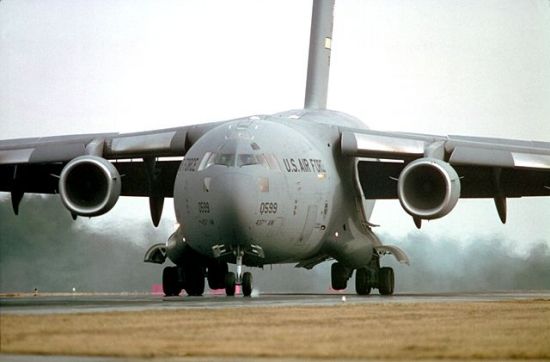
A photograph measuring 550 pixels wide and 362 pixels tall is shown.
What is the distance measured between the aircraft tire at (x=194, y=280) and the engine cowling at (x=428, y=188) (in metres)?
5.33

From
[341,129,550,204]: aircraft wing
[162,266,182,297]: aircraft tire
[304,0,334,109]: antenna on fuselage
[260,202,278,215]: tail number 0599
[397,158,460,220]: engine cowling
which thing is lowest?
[162,266,182,297]: aircraft tire

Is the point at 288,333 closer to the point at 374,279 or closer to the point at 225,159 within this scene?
the point at 225,159

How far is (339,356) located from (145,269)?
22386 mm

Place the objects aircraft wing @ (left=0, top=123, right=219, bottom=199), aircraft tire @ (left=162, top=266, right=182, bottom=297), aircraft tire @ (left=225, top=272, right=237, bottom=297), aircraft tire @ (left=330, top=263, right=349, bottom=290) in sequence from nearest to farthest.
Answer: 1. aircraft tire @ (left=225, top=272, right=237, bottom=297)
2. aircraft wing @ (left=0, top=123, right=219, bottom=199)
3. aircraft tire @ (left=162, top=266, right=182, bottom=297)
4. aircraft tire @ (left=330, top=263, right=349, bottom=290)

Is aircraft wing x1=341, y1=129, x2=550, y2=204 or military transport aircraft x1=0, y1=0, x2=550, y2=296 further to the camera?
aircraft wing x1=341, y1=129, x2=550, y2=204

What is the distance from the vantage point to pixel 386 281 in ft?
88.6

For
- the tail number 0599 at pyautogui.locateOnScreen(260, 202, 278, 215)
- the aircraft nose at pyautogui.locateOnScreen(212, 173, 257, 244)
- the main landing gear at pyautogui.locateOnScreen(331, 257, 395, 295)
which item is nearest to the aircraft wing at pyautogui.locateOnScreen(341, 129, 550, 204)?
the main landing gear at pyautogui.locateOnScreen(331, 257, 395, 295)

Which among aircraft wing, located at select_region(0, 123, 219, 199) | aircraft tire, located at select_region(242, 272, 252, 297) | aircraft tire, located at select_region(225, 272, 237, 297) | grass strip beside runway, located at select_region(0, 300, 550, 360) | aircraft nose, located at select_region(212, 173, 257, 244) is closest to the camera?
grass strip beside runway, located at select_region(0, 300, 550, 360)

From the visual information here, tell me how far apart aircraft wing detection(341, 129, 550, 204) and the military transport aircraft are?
29 mm

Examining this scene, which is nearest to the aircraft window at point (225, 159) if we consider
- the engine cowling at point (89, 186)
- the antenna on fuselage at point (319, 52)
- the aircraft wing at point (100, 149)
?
the engine cowling at point (89, 186)

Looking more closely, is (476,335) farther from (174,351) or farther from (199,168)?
(199,168)

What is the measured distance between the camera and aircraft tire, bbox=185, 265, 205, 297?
2652cm

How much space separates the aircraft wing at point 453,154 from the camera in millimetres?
25312

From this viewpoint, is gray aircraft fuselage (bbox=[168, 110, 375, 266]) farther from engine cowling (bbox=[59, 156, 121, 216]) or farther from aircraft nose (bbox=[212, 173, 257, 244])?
engine cowling (bbox=[59, 156, 121, 216])
